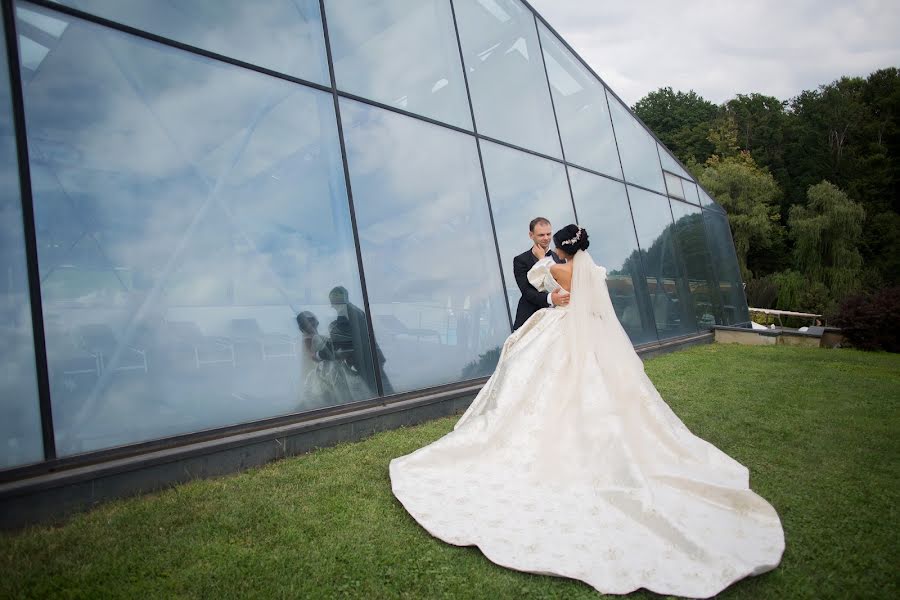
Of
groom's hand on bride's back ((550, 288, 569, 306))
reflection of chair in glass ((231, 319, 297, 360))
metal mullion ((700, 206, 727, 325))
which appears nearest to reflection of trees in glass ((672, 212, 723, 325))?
metal mullion ((700, 206, 727, 325))

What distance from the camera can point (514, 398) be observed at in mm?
3783

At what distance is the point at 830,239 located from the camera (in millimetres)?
29297

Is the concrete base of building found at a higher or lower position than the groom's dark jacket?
lower

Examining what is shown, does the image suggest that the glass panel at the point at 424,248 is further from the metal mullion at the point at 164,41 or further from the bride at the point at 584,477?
the bride at the point at 584,477

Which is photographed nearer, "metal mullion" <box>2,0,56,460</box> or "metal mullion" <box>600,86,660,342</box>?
"metal mullion" <box>2,0,56,460</box>

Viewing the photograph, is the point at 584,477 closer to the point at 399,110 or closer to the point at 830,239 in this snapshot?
the point at 399,110

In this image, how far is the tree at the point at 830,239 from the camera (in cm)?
2847

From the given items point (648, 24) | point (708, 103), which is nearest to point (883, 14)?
point (708, 103)

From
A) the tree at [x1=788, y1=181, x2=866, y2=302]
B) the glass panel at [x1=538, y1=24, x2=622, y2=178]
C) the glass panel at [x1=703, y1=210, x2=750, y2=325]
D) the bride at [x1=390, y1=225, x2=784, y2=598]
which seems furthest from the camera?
the tree at [x1=788, y1=181, x2=866, y2=302]

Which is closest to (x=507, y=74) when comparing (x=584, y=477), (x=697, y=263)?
(x=584, y=477)

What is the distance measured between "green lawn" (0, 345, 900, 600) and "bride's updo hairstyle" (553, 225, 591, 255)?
2119 millimetres

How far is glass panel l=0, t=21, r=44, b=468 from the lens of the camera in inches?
112

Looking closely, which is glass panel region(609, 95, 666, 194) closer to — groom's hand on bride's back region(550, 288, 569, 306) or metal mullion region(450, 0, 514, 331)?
metal mullion region(450, 0, 514, 331)

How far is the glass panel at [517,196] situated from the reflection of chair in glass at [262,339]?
11.0ft
